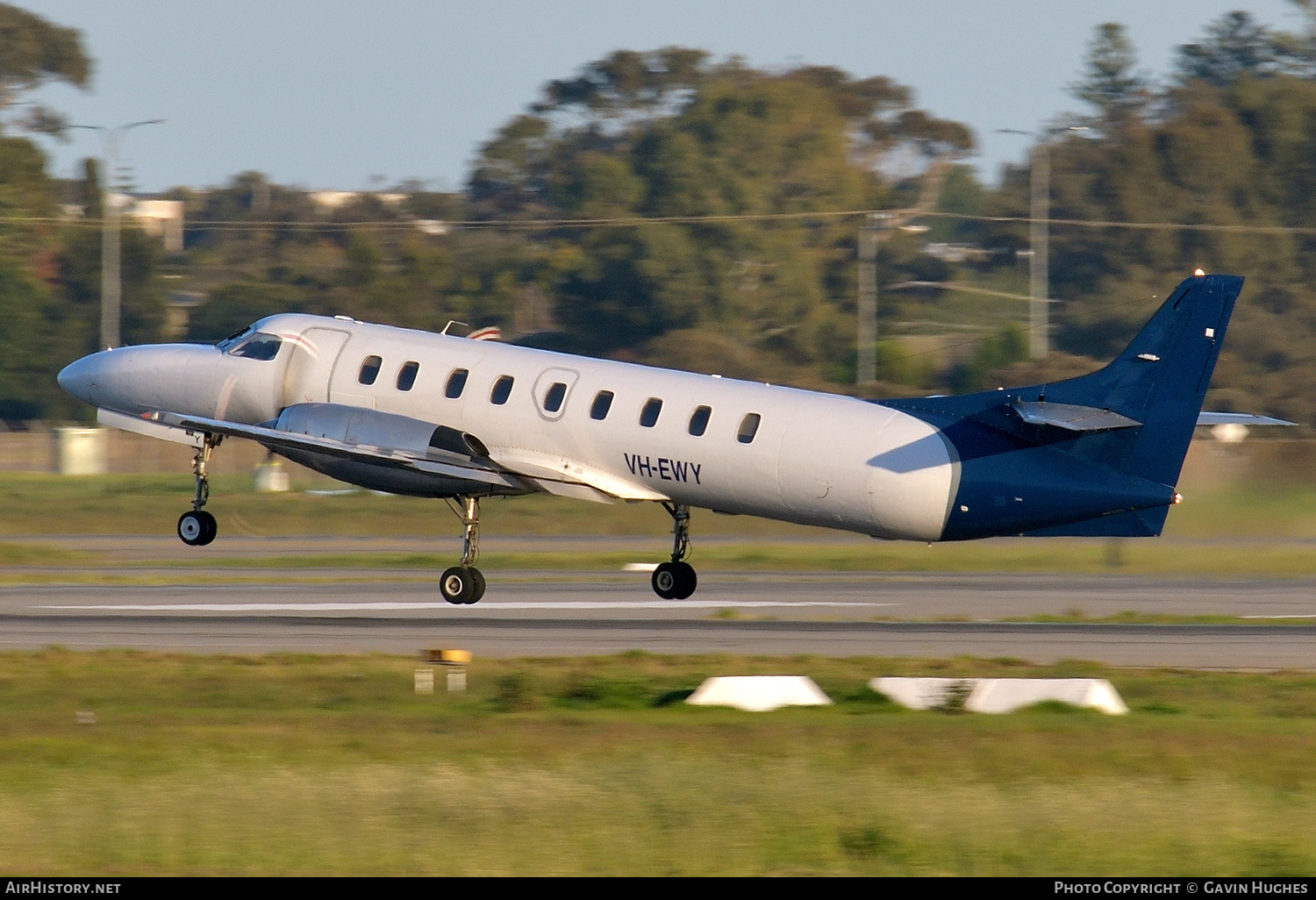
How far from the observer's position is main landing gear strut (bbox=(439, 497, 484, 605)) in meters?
29.8

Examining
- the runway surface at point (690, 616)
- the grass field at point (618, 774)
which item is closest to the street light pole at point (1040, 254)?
the runway surface at point (690, 616)

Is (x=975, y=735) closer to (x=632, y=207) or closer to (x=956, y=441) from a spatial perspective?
(x=956, y=441)

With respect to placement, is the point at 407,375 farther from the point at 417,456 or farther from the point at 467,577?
the point at 467,577

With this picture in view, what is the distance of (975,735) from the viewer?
17766mm

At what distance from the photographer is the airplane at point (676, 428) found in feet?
82.5

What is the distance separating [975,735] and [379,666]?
866cm

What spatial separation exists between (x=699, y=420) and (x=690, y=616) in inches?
174

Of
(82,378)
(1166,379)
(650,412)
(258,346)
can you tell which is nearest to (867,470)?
(650,412)

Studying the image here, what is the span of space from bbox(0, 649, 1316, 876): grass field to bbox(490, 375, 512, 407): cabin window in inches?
301

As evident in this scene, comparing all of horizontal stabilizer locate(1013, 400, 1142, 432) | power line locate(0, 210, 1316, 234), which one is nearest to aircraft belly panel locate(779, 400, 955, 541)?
horizontal stabilizer locate(1013, 400, 1142, 432)

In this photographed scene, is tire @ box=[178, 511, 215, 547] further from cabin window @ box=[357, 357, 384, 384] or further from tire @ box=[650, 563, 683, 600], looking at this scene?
tire @ box=[650, 563, 683, 600]

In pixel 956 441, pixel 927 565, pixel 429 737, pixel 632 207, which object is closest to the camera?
pixel 429 737
